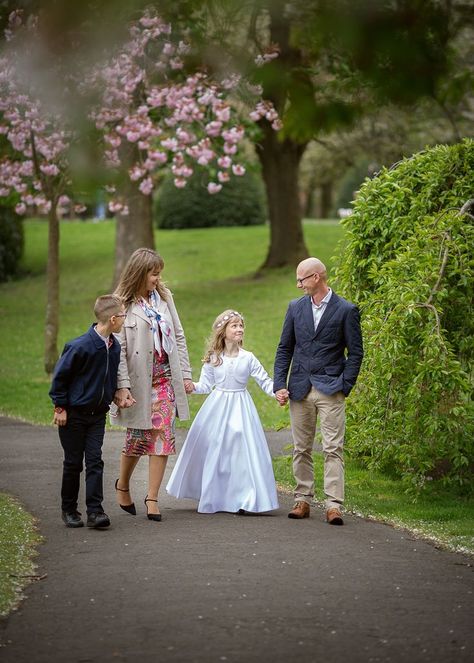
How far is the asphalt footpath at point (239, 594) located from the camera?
18.0 ft

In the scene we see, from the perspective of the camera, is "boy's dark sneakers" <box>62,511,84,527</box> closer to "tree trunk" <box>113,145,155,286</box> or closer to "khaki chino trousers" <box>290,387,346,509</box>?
"khaki chino trousers" <box>290,387,346,509</box>

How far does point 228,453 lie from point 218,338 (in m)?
0.87

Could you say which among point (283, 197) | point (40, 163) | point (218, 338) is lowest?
point (218, 338)

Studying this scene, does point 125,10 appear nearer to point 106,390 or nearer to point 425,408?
point 106,390

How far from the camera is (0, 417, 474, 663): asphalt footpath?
18.0ft

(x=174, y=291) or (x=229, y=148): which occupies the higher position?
(x=229, y=148)

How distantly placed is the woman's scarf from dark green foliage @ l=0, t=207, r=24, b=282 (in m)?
24.6

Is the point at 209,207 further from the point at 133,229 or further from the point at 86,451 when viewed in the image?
the point at 86,451

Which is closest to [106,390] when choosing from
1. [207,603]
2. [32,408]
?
[207,603]

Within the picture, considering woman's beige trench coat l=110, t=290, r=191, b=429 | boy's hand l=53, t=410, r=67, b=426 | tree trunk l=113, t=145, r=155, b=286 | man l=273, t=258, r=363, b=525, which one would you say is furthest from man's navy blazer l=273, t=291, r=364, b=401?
tree trunk l=113, t=145, r=155, b=286

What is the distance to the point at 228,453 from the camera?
8.70 metres

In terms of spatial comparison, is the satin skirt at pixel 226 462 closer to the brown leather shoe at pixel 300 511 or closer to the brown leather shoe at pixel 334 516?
the brown leather shoe at pixel 300 511

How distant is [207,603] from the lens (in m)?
6.18

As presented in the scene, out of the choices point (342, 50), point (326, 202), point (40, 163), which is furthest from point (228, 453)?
point (326, 202)
